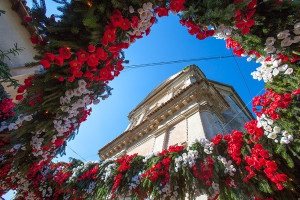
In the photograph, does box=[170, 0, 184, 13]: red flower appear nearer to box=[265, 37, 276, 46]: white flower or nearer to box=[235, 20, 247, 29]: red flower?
box=[235, 20, 247, 29]: red flower

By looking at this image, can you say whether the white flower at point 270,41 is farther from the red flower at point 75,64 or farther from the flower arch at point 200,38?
the red flower at point 75,64

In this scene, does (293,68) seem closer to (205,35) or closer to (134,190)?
(205,35)

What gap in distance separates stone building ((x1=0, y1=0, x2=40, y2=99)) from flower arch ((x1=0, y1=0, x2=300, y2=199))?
1767 millimetres

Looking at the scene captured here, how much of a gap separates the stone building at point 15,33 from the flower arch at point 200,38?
5.80 ft

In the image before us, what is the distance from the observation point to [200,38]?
2.57 metres

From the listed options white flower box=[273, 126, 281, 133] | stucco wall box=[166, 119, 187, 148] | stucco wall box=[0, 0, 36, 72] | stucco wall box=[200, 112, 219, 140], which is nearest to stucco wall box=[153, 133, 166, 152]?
stucco wall box=[166, 119, 187, 148]

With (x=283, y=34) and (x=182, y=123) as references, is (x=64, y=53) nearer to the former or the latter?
(x=283, y=34)

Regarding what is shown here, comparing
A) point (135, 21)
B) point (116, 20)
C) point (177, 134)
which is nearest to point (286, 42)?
point (135, 21)

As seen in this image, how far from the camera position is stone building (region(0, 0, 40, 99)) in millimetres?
5098

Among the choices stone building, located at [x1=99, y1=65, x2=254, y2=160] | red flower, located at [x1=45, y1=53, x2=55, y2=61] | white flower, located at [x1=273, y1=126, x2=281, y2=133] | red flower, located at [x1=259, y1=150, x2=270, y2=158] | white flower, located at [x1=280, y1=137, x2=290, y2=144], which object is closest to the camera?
red flower, located at [x1=45, y1=53, x2=55, y2=61]

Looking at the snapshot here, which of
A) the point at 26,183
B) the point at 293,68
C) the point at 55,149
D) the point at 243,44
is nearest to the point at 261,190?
the point at 293,68

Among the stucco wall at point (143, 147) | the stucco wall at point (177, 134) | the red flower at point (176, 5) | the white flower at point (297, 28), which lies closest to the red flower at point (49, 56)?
the red flower at point (176, 5)

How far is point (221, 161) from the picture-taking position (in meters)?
3.64

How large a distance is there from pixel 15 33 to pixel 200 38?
Answer: 665 centimetres
